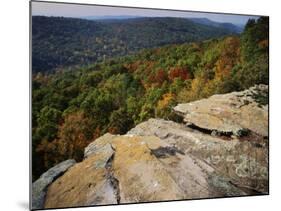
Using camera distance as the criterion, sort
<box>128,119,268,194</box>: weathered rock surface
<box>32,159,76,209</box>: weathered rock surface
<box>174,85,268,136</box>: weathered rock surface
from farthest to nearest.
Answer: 1. <box>174,85,268,136</box>: weathered rock surface
2. <box>128,119,268,194</box>: weathered rock surface
3. <box>32,159,76,209</box>: weathered rock surface

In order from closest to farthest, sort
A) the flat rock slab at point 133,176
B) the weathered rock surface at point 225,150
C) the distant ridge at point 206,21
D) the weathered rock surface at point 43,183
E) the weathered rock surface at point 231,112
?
the weathered rock surface at point 43,183
the flat rock slab at point 133,176
the distant ridge at point 206,21
the weathered rock surface at point 225,150
the weathered rock surface at point 231,112

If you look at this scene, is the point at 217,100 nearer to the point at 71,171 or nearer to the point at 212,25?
the point at 212,25

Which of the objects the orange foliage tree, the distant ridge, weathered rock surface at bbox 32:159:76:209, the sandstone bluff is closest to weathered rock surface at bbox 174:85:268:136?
the sandstone bluff

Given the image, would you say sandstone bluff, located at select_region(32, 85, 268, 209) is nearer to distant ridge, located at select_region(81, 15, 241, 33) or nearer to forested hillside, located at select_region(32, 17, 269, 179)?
forested hillside, located at select_region(32, 17, 269, 179)

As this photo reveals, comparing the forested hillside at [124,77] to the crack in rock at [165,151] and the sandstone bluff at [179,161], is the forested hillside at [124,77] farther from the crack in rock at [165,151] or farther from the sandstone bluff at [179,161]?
the crack in rock at [165,151]

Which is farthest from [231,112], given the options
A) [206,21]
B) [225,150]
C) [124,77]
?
[124,77]

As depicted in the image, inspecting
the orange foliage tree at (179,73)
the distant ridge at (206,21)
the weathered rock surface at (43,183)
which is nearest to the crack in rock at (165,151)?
the orange foliage tree at (179,73)

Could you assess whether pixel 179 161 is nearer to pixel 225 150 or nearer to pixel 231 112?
pixel 225 150
